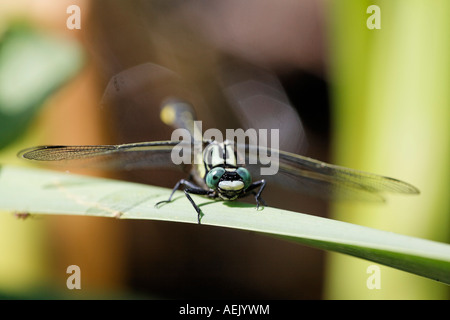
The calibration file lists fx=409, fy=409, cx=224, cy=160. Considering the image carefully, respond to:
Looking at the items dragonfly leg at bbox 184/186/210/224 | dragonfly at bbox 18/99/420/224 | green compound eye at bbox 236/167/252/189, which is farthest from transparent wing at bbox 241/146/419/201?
dragonfly leg at bbox 184/186/210/224

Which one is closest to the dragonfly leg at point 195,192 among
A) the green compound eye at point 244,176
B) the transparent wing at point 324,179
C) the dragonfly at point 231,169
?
the dragonfly at point 231,169

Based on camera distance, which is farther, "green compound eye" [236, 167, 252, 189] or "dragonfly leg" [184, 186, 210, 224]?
"green compound eye" [236, 167, 252, 189]

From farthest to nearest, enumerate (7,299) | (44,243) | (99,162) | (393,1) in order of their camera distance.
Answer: (44,243) → (393,1) → (99,162) → (7,299)

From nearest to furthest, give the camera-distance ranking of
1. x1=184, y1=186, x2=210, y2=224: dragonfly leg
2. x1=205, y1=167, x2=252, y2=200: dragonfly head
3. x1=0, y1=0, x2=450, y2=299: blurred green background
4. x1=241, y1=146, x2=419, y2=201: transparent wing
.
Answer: x1=184, y1=186, x2=210, y2=224: dragonfly leg
x1=205, y1=167, x2=252, y2=200: dragonfly head
x1=241, y1=146, x2=419, y2=201: transparent wing
x1=0, y1=0, x2=450, y2=299: blurred green background

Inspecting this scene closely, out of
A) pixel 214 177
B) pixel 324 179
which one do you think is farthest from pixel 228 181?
pixel 324 179

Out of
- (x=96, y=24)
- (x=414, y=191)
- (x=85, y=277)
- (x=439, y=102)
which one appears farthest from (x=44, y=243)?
(x=439, y=102)

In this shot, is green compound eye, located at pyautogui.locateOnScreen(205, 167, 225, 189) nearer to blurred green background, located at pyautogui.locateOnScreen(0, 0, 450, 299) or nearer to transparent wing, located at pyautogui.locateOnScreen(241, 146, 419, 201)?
transparent wing, located at pyautogui.locateOnScreen(241, 146, 419, 201)

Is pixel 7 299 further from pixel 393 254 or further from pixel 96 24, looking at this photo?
pixel 96 24
